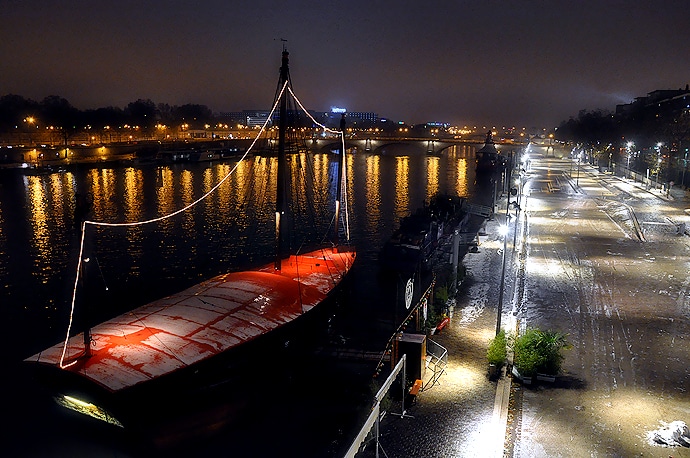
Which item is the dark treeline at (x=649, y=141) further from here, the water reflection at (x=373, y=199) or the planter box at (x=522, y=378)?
the planter box at (x=522, y=378)

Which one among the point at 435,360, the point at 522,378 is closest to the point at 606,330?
the point at 522,378

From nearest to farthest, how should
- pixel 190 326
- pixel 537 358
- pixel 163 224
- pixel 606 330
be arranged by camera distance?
pixel 537 358 < pixel 190 326 < pixel 606 330 < pixel 163 224

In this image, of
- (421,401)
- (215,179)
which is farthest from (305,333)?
(215,179)

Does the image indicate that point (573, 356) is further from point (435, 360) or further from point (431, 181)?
point (431, 181)

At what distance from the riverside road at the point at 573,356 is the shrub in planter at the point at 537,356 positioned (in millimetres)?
412

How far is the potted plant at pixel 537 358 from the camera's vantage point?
14453 millimetres

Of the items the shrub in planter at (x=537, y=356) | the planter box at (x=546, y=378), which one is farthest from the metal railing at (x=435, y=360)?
the planter box at (x=546, y=378)

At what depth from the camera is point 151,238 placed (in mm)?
42656

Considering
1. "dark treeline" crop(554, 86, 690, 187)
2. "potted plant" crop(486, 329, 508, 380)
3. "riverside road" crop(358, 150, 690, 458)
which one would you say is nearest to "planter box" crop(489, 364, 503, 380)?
"potted plant" crop(486, 329, 508, 380)

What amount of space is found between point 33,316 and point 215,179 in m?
62.3

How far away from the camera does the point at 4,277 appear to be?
32.9m

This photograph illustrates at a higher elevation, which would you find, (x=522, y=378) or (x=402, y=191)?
(x=402, y=191)

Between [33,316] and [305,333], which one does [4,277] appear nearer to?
[33,316]

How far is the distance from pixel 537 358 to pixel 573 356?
274 centimetres
